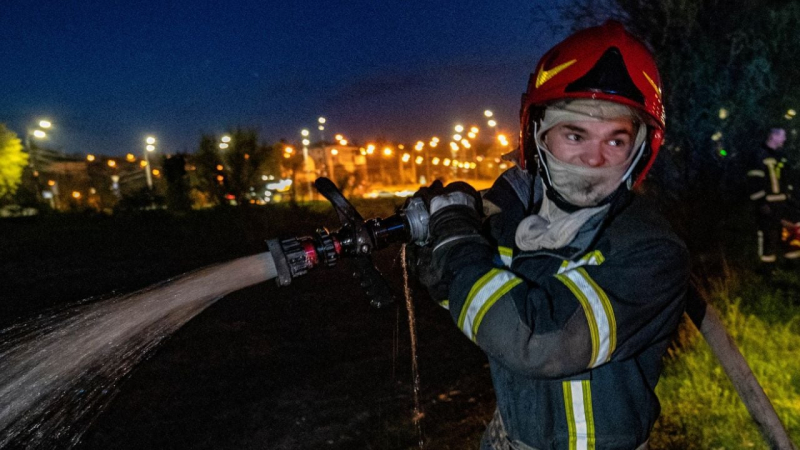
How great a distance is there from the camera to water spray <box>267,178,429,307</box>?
1.78 meters

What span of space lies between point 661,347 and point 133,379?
5.63 metres

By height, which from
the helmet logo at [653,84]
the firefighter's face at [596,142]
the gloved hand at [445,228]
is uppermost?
the helmet logo at [653,84]

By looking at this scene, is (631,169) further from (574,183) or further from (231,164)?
(231,164)

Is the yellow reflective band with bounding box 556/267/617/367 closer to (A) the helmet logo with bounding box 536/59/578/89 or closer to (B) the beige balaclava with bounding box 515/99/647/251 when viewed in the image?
(B) the beige balaclava with bounding box 515/99/647/251

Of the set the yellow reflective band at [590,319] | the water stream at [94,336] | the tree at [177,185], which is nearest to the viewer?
the yellow reflective band at [590,319]

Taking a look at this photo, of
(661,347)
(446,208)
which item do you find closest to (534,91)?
(446,208)

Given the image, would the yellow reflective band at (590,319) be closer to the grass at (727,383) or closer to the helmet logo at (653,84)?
the helmet logo at (653,84)

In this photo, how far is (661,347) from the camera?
170cm

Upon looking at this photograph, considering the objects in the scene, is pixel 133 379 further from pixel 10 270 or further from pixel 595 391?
pixel 10 270

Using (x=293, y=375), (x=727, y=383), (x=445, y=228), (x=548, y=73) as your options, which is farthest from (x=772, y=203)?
(x=445, y=228)

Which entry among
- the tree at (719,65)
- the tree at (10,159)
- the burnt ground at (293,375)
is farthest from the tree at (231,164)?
the tree at (10,159)

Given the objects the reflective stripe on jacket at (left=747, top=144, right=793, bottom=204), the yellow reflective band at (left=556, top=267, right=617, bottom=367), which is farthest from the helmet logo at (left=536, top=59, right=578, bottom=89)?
the reflective stripe on jacket at (left=747, top=144, right=793, bottom=204)

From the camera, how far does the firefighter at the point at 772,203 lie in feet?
24.8

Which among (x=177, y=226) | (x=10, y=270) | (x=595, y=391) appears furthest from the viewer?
(x=177, y=226)
